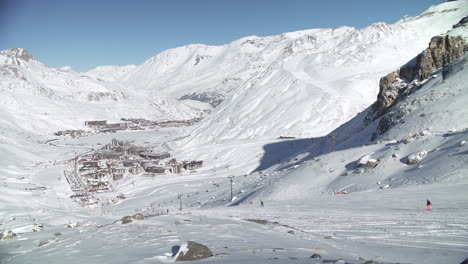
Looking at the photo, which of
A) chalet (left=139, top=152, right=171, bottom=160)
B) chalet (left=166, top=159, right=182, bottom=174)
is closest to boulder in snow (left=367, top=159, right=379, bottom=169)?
chalet (left=166, top=159, right=182, bottom=174)

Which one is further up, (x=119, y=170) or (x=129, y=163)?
(x=129, y=163)

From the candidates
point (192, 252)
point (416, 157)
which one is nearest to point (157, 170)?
point (416, 157)

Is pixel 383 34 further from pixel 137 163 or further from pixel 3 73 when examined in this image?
pixel 3 73

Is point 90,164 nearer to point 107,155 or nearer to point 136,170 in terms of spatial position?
point 107,155

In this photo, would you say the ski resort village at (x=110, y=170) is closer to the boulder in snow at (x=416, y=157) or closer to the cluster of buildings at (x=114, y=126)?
the boulder in snow at (x=416, y=157)

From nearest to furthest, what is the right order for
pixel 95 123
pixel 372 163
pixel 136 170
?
pixel 372 163
pixel 136 170
pixel 95 123

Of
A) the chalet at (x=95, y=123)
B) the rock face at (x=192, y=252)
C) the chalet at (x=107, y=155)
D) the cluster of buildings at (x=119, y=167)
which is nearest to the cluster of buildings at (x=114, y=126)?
the chalet at (x=95, y=123)
